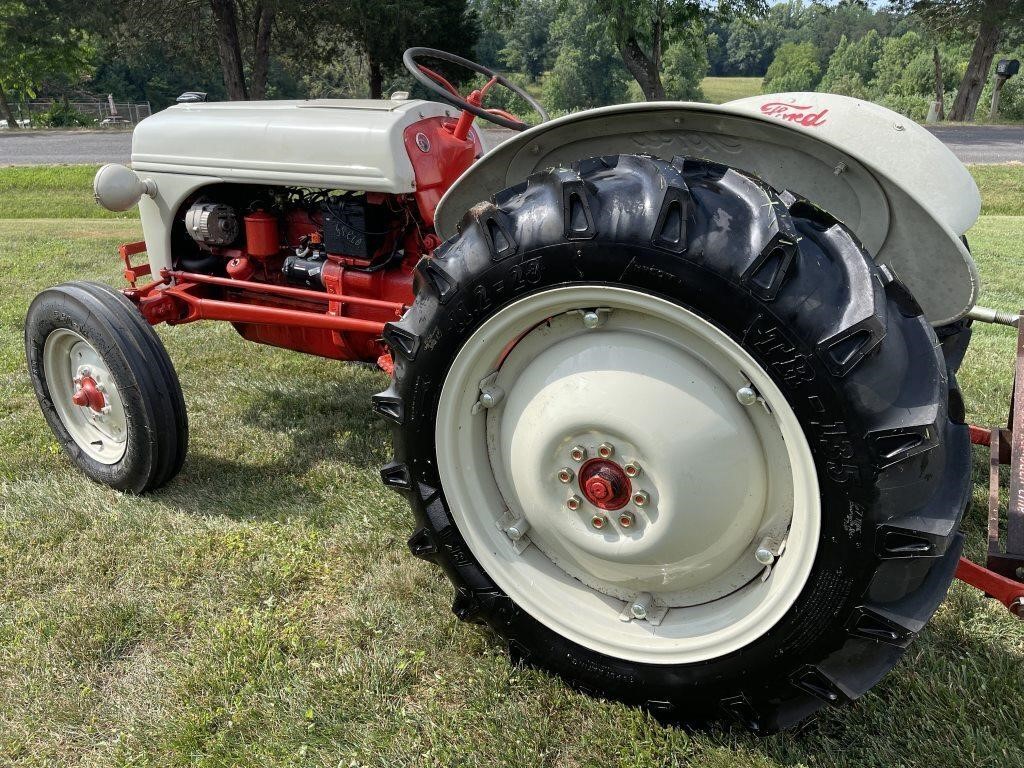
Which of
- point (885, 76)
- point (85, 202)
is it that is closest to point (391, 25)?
point (85, 202)

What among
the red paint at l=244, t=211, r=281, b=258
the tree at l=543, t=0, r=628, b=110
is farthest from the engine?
the tree at l=543, t=0, r=628, b=110

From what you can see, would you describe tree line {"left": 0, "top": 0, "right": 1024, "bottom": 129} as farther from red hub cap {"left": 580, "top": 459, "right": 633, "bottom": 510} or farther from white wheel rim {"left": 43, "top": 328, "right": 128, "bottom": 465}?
red hub cap {"left": 580, "top": 459, "right": 633, "bottom": 510}

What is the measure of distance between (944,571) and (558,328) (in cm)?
88

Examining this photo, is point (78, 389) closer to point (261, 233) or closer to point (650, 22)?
point (261, 233)

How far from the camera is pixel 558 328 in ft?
5.41

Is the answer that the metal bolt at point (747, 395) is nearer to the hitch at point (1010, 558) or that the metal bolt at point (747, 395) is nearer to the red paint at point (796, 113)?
the hitch at point (1010, 558)

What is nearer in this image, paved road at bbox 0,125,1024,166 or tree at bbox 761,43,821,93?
paved road at bbox 0,125,1024,166

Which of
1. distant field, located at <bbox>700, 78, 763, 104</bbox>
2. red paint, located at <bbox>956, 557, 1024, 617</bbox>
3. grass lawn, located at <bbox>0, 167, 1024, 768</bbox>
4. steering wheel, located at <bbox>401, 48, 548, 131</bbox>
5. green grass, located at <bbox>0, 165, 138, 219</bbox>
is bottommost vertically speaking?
distant field, located at <bbox>700, 78, 763, 104</bbox>

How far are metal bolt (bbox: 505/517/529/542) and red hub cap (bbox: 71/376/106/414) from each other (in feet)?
5.84

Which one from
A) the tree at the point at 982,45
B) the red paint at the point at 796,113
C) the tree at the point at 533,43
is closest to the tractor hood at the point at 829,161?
the red paint at the point at 796,113

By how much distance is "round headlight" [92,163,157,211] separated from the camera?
2.83m

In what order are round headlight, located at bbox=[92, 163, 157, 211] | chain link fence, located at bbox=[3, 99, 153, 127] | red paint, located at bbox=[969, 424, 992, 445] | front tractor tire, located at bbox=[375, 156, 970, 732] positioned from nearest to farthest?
front tractor tire, located at bbox=[375, 156, 970, 732] < red paint, located at bbox=[969, 424, 992, 445] < round headlight, located at bbox=[92, 163, 157, 211] < chain link fence, located at bbox=[3, 99, 153, 127]

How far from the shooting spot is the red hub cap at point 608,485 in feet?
5.17

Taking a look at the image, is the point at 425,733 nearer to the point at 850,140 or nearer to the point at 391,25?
the point at 850,140
